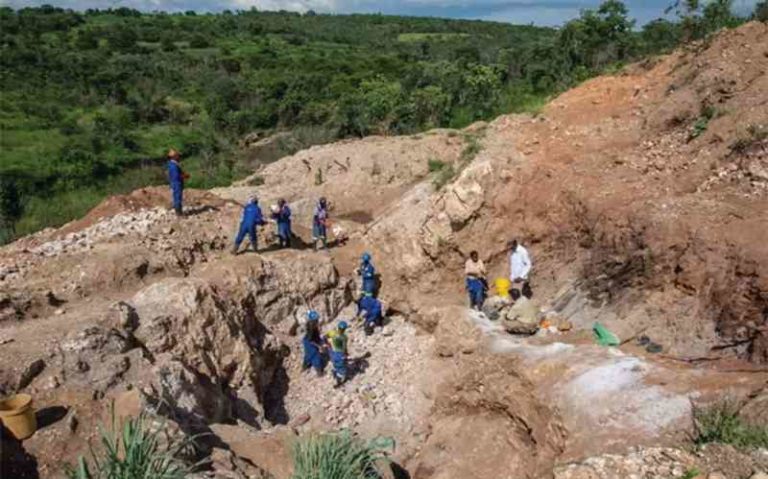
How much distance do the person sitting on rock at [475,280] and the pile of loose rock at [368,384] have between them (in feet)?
4.19

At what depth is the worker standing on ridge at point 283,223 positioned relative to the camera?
535 inches

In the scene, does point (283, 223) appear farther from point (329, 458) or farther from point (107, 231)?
point (329, 458)

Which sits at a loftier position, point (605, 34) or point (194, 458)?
point (605, 34)

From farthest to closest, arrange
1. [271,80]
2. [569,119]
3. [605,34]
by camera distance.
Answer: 1. [271,80]
2. [605,34]
3. [569,119]

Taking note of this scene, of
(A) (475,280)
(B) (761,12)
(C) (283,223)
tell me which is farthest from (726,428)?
(B) (761,12)

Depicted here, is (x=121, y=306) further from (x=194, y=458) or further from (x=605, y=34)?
(x=605, y=34)

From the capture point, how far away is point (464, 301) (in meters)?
12.8

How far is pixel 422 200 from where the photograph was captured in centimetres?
1474

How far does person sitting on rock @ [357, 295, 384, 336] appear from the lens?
1284cm

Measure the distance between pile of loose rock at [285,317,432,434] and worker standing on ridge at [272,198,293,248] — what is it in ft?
8.00

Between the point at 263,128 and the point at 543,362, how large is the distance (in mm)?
38684

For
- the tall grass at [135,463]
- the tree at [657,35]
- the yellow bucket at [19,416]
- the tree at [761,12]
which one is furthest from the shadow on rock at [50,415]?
the tree at [657,35]

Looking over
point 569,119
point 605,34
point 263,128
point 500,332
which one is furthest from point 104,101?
point 500,332

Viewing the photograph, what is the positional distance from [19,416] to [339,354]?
558 cm
